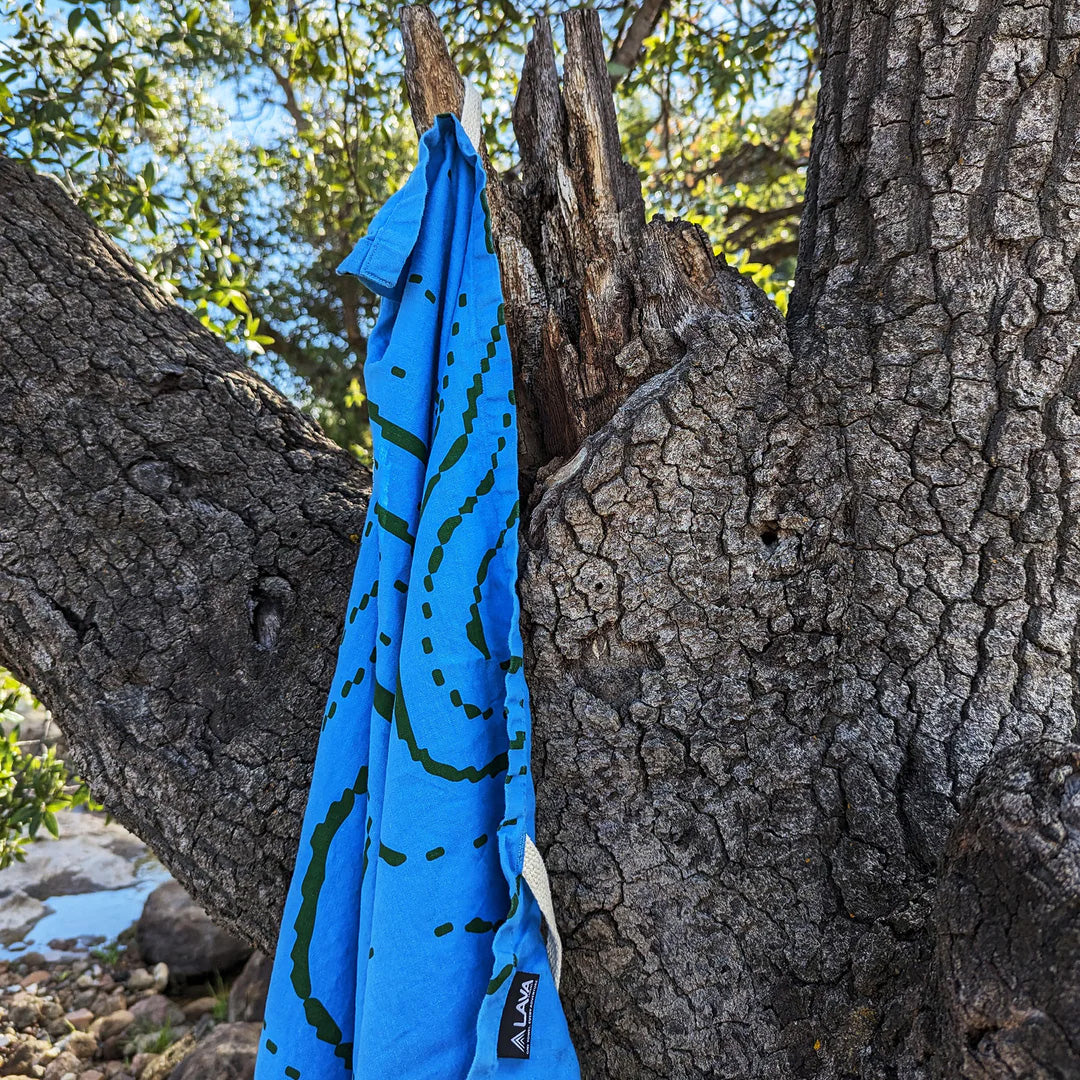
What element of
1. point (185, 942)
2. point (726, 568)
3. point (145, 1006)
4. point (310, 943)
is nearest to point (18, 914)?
point (185, 942)

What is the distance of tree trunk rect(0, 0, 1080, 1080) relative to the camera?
1.13m

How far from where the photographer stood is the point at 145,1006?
10.5 feet

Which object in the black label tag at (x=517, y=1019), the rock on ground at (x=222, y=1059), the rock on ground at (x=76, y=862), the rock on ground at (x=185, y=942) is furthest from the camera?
the rock on ground at (x=76, y=862)

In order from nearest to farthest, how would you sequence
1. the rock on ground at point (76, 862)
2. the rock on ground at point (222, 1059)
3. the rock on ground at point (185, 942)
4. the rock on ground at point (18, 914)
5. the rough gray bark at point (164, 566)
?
the rough gray bark at point (164, 566)
the rock on ground at point (222, 1059)
the rock on ground at point (185, 942)
the rock on ground at point (18, 914)
the rock on ground at point (76, 862)

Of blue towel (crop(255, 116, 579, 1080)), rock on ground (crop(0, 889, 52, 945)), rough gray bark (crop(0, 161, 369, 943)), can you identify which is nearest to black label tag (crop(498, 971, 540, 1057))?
blue towel (crop(255, 116, 579, 1080))

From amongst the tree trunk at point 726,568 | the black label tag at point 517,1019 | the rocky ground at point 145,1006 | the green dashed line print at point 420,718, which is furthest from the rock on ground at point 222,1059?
the black label tag at point 517,1019

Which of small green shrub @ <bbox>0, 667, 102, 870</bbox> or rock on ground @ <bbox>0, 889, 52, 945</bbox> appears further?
rock on ground @ <bbox>0, 889, 52, 945</bbox>

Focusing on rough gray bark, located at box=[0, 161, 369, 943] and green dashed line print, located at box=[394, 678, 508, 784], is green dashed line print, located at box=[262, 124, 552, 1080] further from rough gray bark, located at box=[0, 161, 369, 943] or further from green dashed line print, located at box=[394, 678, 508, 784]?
rough gray bark, located at box=[0, 161, 369, 943]

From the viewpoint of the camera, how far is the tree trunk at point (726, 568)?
1.13 meters

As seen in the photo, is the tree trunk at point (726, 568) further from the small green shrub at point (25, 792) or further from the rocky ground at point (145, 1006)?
the rocky ground at point (145, 1006)

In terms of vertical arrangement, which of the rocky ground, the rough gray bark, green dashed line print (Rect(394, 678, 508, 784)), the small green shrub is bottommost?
the rocky ground

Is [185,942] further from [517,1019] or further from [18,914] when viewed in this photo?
[517,1019]

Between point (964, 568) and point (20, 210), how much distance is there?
1819mm

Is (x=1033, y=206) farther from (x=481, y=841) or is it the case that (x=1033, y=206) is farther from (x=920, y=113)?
(x=481, y=841)
